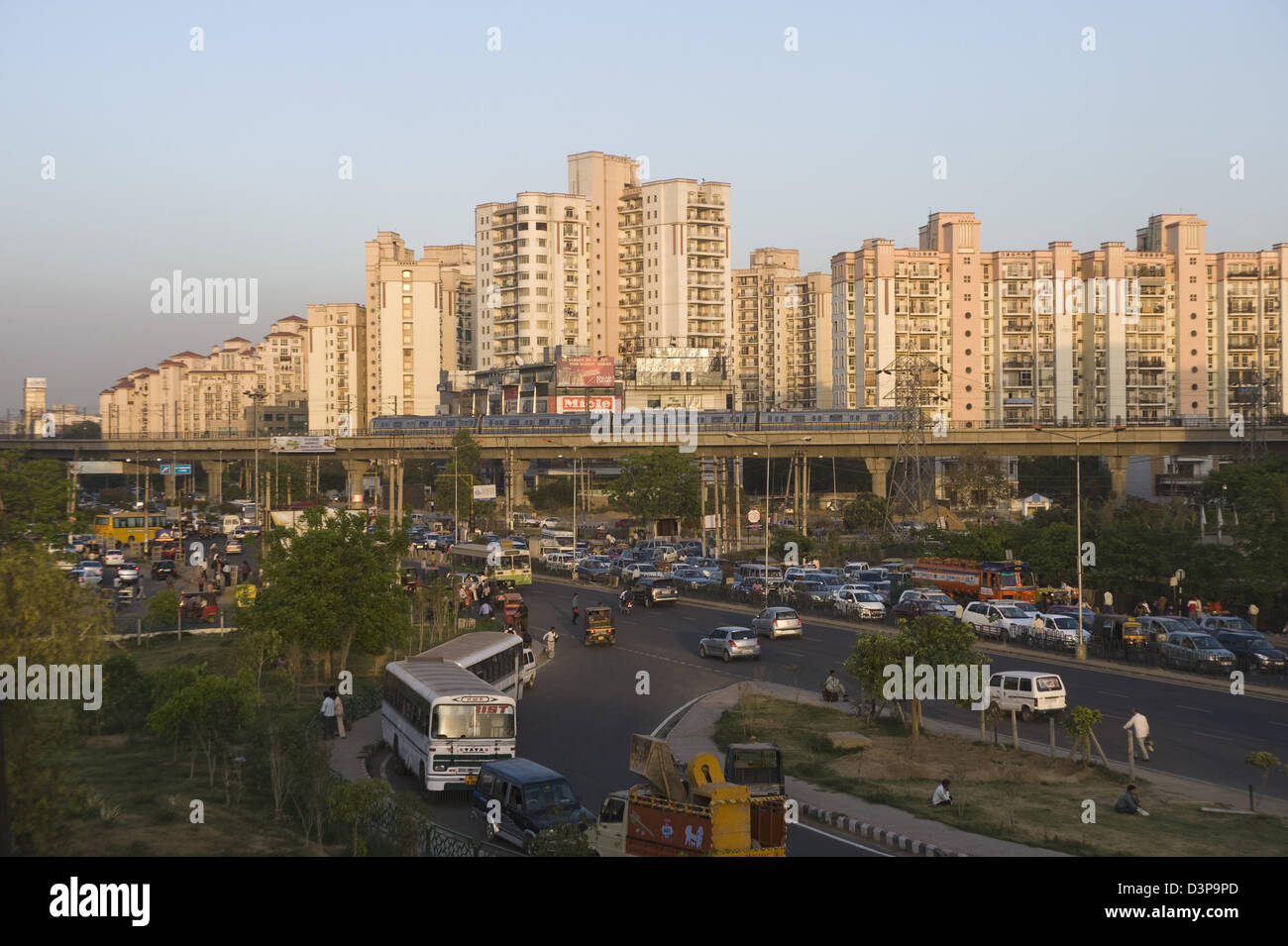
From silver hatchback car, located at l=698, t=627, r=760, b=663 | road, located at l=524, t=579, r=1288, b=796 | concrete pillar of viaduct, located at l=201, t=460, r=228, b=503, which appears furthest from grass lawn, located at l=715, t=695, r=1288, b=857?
concrete pillar of viaduct, located at l=201, t=460, r=228, b=503

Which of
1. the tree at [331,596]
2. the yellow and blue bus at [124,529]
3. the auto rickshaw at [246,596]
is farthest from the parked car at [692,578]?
the yellow and blue bus at [124,529]

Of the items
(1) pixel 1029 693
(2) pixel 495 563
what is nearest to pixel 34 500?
(1) pixel 1029 693

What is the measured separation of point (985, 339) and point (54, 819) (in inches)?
5159

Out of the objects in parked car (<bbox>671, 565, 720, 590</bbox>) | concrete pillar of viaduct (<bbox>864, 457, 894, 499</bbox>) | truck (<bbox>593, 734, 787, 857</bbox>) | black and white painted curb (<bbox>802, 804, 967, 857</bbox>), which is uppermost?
concrete pillar of viaduct (<bbox>864, 457, 894, 499</bbox>)

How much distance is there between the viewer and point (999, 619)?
3981cm

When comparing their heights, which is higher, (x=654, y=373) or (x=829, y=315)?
(x=829, y=315)

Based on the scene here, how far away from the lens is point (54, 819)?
538 inches

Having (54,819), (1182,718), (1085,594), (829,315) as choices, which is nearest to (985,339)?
(829,315)

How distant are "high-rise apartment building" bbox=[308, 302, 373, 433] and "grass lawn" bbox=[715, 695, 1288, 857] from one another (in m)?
158

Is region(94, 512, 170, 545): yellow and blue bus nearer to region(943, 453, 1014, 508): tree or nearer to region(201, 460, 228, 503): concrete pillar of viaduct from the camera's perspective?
region(201, 460, 228, 503): concrete pillar of viaduct

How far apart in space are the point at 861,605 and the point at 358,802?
32957 millimetres

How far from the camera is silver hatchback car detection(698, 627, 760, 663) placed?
3738 centimetres
